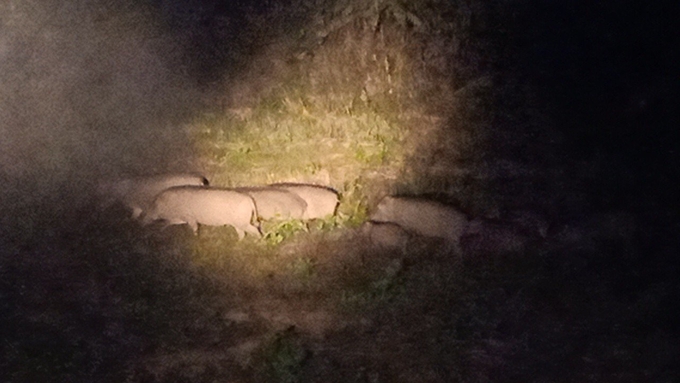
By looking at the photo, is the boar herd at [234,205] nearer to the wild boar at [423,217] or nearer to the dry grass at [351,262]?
the dry grass at [351,262]

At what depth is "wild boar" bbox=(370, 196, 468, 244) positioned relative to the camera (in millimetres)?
6156

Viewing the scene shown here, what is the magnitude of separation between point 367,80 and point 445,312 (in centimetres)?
298

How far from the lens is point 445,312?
5.55 m

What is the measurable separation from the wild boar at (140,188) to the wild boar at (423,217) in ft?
6.54

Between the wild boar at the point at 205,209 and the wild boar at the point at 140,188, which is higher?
the wild boar at the point at 140,188

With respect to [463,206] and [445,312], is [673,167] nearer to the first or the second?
[463,206]

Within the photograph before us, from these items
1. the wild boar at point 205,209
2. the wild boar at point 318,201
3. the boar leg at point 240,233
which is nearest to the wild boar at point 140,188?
the wild boar at point 205,209

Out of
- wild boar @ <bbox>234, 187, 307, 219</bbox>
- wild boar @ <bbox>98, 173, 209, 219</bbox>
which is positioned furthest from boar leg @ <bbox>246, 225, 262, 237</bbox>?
wild boar @ <bbox>98, 173, 209, 219</bbox>

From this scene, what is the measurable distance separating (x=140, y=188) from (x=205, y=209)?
2.92 ft

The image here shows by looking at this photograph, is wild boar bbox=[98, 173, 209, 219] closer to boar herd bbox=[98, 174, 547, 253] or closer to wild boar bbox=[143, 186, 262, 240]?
boar herd bbox=[98, 174, 547, 253]

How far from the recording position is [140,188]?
6809 mm

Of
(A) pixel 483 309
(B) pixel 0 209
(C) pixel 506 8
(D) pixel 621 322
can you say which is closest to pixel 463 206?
(A) pixel 483 309

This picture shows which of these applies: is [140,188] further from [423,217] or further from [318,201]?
[423,217]

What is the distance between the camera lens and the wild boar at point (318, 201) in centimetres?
646
